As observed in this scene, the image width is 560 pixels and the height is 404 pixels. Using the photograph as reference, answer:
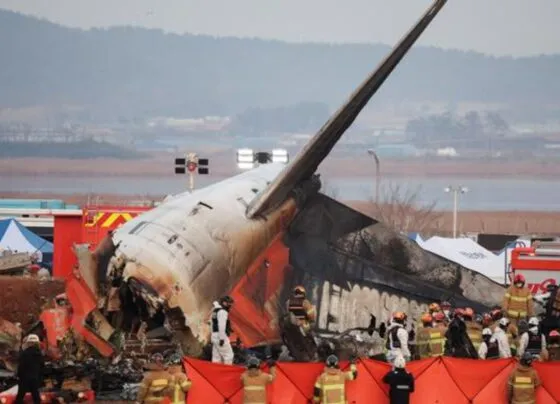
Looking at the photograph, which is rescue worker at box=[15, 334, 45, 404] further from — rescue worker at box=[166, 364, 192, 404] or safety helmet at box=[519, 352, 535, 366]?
safety helmet at box=[519, 352, 535, 366]

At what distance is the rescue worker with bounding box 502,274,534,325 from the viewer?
2959 cm

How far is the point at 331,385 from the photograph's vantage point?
936 inches

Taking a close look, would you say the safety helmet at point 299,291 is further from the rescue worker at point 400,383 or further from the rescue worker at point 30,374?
the rescue worker at point 30,374

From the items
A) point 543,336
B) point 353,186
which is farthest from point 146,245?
point 353,186

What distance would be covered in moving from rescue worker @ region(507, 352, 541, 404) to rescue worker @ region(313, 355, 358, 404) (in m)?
2.88

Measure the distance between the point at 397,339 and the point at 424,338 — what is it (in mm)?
1083

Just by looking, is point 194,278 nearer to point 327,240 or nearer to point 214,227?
Result: point 214,227

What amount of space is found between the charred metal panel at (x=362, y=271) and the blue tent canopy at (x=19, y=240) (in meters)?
21.0

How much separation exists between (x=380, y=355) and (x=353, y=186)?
168869 millimetres

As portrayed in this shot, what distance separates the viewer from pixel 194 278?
26.3m

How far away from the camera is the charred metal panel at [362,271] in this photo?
30422 mm

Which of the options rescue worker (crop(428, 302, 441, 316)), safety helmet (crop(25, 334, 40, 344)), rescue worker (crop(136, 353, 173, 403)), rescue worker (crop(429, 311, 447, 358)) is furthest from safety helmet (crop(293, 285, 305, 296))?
rescue worker (crop(136, 353, 173, 403))

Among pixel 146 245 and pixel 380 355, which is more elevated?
pixel 146 245

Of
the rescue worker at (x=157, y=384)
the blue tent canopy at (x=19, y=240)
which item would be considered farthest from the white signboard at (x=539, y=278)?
the blue tent canopy at (x=19, y=240)
